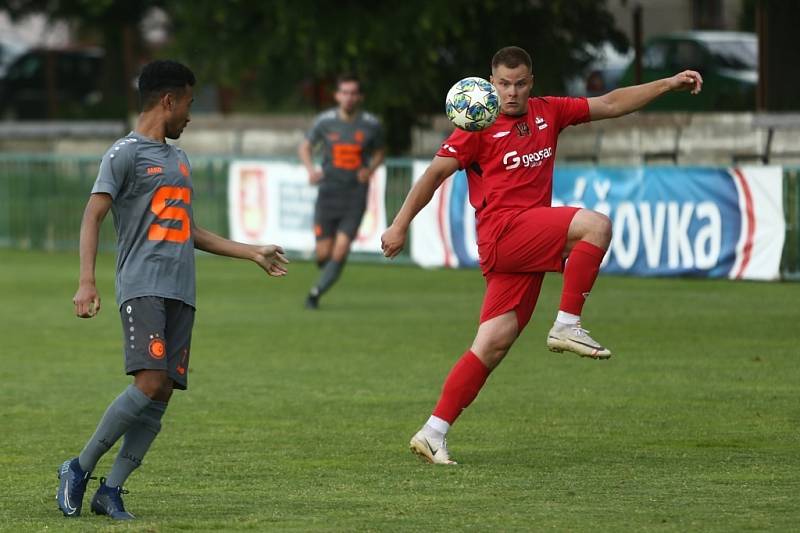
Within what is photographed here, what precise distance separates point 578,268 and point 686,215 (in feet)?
34.7

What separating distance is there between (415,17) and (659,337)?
12914 millimetres

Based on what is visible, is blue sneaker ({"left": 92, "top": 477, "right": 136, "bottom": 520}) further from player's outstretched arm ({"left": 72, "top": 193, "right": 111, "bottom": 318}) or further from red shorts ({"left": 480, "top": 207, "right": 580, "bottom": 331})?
red shorts ({"left": 480, "top": 207, "right": 580, "bottom": 331})

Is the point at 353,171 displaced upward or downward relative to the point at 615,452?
upward

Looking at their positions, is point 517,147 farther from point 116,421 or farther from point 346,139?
point 346,139

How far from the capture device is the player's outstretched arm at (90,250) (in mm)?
6832

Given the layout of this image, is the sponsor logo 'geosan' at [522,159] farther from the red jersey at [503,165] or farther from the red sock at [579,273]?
the red sock at [579,273]

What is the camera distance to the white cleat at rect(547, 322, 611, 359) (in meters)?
8.22

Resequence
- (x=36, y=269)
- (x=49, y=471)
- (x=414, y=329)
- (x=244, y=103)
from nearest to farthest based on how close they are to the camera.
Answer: (x=49, y=471), (x=414, y=329), (x=36, y=269), (x=244, y=103)

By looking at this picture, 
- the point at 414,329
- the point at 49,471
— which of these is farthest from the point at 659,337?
the point at 49,471

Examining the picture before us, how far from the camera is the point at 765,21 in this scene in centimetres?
2409

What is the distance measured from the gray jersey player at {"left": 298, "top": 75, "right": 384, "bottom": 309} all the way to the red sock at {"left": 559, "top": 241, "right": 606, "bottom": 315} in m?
8.56

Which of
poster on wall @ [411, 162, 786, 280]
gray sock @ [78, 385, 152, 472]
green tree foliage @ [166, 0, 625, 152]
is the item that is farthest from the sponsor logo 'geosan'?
green tree foliage @ [166, 0, 625, 152]

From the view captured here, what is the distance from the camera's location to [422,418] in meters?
10.1

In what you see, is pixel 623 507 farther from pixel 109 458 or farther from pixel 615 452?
pixel 109 458
